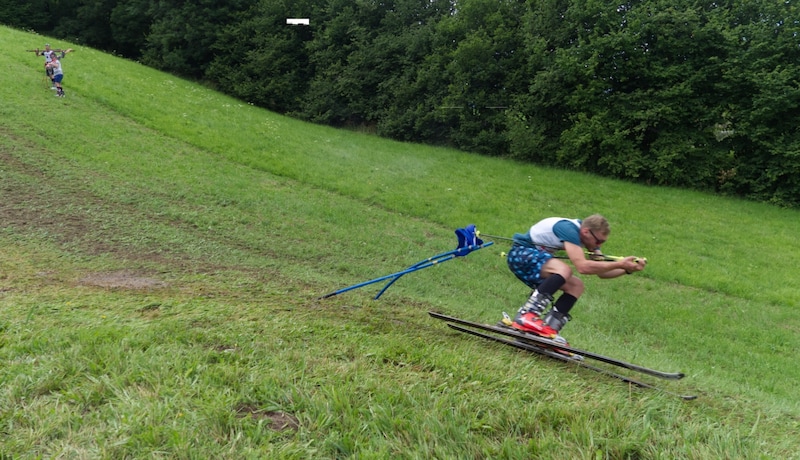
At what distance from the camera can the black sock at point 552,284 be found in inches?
173

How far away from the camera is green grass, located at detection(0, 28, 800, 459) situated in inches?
100

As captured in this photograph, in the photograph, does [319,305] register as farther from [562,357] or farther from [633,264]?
[633,264]

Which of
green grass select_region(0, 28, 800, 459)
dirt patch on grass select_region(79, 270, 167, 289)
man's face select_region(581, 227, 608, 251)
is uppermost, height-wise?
man's face select_region(581, 227, 608, 251)

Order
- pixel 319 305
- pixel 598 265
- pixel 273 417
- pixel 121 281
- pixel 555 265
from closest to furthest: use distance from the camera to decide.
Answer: pixel 273 417 → pixel 598 265 → pixel 555 265 → pixel 319 305 → pixel 121 281

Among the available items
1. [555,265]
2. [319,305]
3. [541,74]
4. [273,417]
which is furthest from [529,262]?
[541,74]

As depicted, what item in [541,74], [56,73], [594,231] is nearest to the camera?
[594,231]

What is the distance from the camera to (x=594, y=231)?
172 inches

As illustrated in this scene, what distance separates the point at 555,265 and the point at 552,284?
206 mm

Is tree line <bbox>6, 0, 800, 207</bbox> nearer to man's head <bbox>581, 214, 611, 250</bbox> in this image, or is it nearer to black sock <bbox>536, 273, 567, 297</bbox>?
man's head <bbox>581, 214, 611, 250</bbox>

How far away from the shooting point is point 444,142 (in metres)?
23.4

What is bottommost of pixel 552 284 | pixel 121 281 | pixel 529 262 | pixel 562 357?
pixel 121 281

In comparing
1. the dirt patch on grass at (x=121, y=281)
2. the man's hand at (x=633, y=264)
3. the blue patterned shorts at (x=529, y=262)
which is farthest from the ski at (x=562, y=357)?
the dirt patch on grass at (x=121, y=281)

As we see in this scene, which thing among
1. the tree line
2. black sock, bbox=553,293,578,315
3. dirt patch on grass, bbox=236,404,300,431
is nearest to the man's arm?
black sock, bbox=553,293,578,315

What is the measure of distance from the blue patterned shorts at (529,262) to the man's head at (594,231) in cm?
38
